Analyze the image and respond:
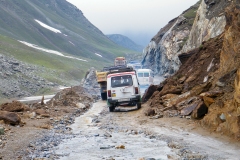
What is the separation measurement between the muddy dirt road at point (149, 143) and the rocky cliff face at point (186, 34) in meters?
16.7

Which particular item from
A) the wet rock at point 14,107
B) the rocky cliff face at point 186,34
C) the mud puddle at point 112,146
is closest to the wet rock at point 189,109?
the mud puddle at point 112,146

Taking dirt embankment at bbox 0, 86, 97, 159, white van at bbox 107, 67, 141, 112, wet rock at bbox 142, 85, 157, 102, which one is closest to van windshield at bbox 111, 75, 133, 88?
white van at bbox 107, 67, 141, 112

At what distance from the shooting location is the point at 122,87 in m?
24.0

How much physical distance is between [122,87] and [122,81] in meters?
0.44

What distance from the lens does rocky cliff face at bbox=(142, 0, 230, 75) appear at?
3419 cm

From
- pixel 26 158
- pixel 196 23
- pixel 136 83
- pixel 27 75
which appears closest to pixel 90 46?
pixel 27 75

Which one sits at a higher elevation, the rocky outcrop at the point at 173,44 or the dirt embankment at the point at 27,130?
the rocky outcrop at the point at 173,44

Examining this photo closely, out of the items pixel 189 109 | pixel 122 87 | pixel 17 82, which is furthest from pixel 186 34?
pixel 189 109

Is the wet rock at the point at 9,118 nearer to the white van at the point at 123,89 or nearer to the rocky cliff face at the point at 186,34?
the white van at the point at 123,89

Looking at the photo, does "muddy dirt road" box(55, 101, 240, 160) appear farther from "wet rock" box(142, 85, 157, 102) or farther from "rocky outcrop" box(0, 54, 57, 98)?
"rocky outcrop" box(0, 54, 57, 98)

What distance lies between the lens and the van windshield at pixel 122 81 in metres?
24.1

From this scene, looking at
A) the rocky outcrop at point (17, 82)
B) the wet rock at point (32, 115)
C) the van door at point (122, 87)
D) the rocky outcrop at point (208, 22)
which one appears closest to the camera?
the wet rock at point (32, 115)

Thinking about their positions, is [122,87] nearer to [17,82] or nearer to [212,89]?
[212,89]

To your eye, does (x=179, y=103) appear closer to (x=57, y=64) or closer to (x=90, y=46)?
(x=57, y=64)
